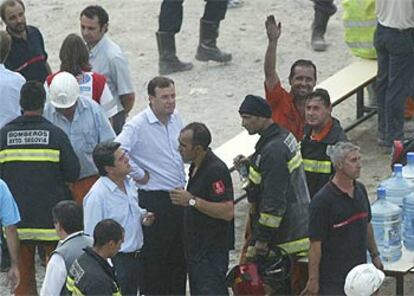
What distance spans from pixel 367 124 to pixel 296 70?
12.5 ft

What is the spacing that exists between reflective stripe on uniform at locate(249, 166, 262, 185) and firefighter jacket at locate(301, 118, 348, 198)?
505 mm

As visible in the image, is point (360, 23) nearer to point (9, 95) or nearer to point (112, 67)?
point (112, 67)

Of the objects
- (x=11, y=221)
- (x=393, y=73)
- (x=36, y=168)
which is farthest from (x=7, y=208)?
(x=393, y=73)

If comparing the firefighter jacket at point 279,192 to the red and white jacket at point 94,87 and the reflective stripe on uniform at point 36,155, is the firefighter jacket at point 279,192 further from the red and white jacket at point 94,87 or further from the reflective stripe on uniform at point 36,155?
the red and white jacket at point 94,87

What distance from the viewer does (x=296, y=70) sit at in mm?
10977

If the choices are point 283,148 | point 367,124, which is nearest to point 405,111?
point 367,124

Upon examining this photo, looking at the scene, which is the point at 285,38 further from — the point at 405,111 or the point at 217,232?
the point at 217,232

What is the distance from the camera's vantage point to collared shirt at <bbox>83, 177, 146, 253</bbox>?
9.80m

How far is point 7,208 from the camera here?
9.89 metres

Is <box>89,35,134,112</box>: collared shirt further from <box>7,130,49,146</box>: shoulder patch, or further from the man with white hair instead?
the man with white hair

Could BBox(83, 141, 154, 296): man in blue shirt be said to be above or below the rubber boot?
above

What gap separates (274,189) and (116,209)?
1.05m

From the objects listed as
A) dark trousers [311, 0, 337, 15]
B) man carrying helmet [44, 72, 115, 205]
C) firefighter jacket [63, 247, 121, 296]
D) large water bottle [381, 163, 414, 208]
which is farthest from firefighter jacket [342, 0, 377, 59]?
firefighter jacket [63, 247, 121, 296]

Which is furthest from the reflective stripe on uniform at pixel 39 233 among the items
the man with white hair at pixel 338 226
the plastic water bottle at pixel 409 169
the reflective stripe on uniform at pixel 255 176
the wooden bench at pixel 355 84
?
the wooden bench at pixel 355 84
